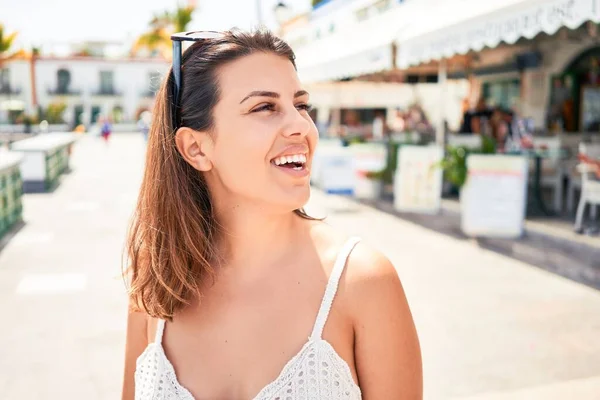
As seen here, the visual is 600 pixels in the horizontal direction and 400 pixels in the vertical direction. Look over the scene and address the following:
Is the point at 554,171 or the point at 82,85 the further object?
the point at 82,85

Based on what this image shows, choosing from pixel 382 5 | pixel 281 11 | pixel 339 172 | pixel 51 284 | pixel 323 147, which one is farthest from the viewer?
pixel 281 11

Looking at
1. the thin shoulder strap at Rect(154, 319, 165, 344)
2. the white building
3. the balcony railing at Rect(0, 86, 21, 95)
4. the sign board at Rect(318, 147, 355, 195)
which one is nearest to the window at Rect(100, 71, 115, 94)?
the white building

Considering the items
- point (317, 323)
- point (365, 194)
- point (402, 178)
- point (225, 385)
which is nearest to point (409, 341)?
point (317, 323)

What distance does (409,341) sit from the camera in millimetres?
1324

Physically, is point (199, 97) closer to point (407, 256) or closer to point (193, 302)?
point (193, 302)

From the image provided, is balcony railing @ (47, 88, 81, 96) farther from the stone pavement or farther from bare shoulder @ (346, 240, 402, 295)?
bare shoulder @ (346, 240, 402, 295)

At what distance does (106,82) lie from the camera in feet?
197

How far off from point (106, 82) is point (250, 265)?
205ft

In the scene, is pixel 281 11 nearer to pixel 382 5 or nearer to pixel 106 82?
pixel 382 5

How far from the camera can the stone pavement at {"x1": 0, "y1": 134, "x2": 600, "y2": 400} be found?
11.3 ft

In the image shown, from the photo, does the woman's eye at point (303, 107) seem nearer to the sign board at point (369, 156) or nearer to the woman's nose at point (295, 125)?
the woman's nose at point (295, 125)

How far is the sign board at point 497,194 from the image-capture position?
704cm

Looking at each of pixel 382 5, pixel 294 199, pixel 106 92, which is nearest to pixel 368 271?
pixel 294 199

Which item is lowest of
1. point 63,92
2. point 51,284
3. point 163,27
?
point 51,284
